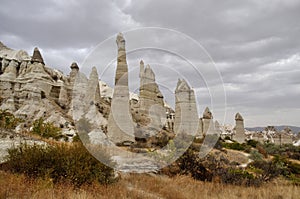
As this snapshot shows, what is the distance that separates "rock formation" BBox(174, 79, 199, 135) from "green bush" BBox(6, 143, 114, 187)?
21377mm

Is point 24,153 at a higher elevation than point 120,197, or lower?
higher

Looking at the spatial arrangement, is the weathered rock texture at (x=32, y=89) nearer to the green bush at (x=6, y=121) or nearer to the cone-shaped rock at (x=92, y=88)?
the cone-shaped rock at (x=92, y=88)

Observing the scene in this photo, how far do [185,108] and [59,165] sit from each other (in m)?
24.9

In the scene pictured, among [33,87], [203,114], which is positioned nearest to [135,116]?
[203,114]

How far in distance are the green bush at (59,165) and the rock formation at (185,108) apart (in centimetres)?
2138

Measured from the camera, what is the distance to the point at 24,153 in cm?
646

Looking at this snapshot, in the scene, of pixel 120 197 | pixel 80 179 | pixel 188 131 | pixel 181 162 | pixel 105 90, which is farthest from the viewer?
pixel 105 90

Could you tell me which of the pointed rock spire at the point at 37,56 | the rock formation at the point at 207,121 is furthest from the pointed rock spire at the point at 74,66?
the rock formation at the point at 207,121

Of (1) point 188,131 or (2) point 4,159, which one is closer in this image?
(2) point 4,159

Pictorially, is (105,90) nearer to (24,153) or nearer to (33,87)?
Answer: (33,87)

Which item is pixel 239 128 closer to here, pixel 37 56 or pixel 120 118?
pixel 120 118

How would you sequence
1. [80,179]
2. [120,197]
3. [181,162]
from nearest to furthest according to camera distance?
[120,197], [80,179], [181,162]

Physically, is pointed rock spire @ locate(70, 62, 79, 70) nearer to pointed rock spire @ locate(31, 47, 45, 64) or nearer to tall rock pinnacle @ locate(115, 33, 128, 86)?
pointed rock spire @ locate(31, 47, 45, 64)

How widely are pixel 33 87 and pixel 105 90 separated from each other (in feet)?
86.2
